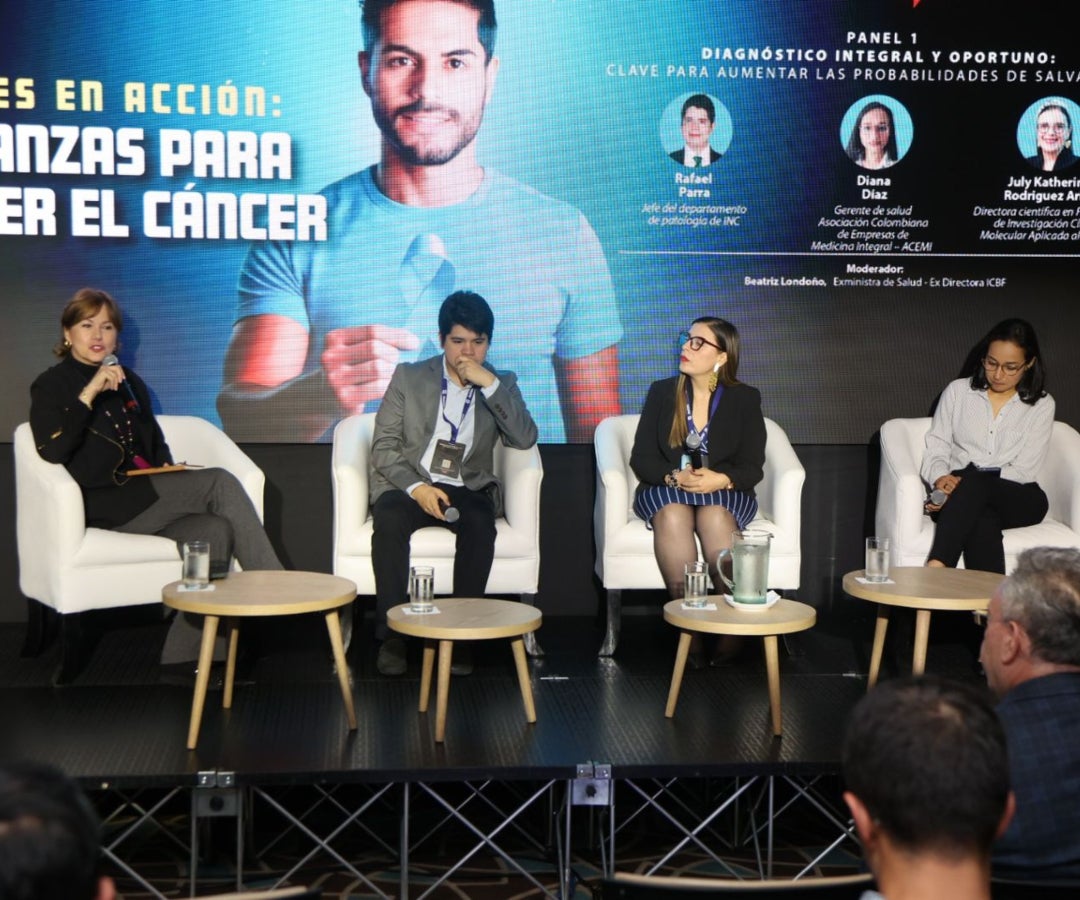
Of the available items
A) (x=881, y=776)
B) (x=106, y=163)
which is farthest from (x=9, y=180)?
(x=881, y=776)

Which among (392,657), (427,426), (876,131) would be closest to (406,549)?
(392,657)

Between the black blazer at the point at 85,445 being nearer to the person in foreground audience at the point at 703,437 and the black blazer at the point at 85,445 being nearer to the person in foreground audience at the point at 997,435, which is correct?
the person in foreground audience at the point at 703,437

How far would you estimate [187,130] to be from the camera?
5152 millimetres

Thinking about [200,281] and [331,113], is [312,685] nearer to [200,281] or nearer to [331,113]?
[200,281]

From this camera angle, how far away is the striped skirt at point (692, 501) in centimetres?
473

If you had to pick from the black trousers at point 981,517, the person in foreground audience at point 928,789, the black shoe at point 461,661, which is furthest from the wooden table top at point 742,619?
the person in foreground audience at point 928,789

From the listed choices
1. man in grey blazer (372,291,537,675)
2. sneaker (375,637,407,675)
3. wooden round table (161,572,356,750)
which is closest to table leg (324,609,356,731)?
wooden round table (161,572,356,750)

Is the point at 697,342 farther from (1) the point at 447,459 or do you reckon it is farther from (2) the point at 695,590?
(2) the point at 695,590

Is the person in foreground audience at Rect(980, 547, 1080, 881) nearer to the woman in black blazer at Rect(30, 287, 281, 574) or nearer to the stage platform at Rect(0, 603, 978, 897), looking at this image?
the stage platform at Rect(0, 603, 978, 897)

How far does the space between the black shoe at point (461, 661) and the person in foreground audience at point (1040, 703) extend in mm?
2376

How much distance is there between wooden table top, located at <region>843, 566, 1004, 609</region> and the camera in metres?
3.86

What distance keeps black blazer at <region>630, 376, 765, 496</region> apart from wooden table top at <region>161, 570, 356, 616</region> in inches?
55.6

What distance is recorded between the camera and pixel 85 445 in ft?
14.5

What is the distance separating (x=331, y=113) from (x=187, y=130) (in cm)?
56
